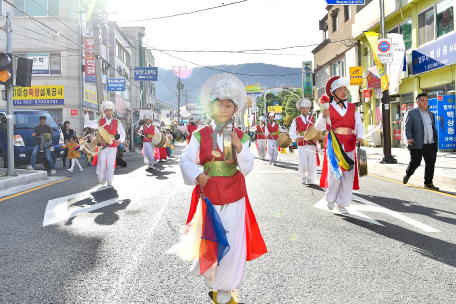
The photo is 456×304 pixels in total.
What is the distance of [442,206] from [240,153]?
495 cm

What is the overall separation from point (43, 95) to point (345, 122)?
88.0ft

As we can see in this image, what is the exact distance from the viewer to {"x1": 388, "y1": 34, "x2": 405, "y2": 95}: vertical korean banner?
1849 cm

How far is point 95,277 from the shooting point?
3.43 m

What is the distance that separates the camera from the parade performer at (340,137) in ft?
19.1

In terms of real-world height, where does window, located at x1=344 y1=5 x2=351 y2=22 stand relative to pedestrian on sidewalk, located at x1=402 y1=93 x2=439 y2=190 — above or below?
above

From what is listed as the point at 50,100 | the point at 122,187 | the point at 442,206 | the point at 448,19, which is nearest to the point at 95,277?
the point at 442,206

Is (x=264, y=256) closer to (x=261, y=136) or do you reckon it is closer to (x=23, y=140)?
(x=23, y=140)

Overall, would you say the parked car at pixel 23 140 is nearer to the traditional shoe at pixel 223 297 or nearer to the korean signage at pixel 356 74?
the traditional shoe at pixel 223 297

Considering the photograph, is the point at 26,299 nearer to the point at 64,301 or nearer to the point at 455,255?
the point at 64,301

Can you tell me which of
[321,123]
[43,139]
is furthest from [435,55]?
[43,139]

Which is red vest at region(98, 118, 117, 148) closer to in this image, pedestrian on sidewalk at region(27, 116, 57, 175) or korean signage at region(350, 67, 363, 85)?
pedestrian on sidewalk at region(27, 116, 57, 175)

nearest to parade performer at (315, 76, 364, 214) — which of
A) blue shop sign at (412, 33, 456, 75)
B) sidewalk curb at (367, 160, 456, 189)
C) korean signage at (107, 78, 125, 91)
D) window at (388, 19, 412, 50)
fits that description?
sidewalk curb at (367, 160, 456, 189)

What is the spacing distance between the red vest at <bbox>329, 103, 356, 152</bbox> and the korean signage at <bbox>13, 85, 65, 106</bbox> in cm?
2592

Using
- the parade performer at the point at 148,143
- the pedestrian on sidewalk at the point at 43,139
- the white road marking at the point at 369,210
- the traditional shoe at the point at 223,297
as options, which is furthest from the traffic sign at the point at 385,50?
the traditional shoe at the point at 223,297
